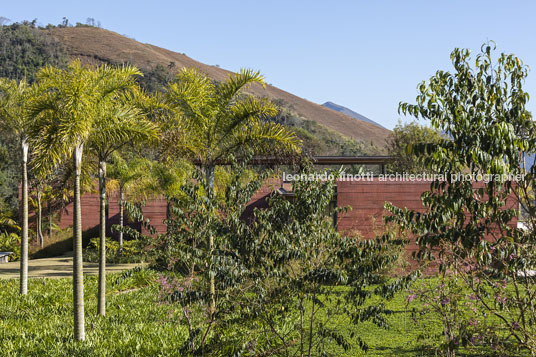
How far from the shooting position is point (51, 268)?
2048 cm

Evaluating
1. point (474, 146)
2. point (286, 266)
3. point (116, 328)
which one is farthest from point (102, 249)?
point (474, 146)

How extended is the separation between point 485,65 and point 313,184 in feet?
7.28

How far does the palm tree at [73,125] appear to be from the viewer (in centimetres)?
886

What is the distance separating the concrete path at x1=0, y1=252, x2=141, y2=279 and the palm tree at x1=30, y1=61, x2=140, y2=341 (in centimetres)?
1025

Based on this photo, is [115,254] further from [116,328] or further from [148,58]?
[148,58]

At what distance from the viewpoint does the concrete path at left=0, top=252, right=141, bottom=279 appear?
738 inches

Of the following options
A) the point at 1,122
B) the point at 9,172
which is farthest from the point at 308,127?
the point at 1,122

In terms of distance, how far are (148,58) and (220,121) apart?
87.9 m

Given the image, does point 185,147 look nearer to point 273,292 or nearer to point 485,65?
point 273,292

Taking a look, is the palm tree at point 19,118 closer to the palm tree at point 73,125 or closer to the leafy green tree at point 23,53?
the palm tree at point 73,125

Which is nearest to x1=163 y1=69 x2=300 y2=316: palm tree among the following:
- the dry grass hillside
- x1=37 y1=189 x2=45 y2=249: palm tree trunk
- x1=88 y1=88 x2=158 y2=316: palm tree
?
x1=88 y1=88 x2=158 y2=316: palm tree

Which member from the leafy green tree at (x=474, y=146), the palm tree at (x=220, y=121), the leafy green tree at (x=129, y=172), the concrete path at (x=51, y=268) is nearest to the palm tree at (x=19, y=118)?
the palm tree at (x=220, y=121)

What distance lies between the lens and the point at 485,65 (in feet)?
15.7

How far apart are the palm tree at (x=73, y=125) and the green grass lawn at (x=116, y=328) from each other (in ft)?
→ 2.30
